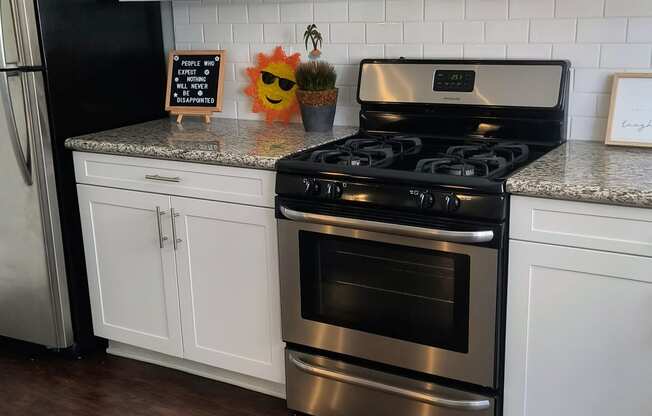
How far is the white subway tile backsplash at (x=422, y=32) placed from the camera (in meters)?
2.82

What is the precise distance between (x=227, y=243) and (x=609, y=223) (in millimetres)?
1295

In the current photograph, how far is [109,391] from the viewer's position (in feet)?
9.68

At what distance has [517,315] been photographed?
2193 millimetres

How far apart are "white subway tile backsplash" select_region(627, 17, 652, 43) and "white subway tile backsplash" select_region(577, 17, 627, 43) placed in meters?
0.02

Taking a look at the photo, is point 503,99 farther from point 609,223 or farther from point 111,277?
point 111,277

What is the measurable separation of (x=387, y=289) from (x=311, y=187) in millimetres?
394

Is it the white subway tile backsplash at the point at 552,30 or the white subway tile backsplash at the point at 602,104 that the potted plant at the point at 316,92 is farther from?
the white subway tile backsplash at the point at 602,104

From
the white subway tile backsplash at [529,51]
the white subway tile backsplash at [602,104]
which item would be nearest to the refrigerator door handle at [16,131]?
the white subway tile backsplash at [529,51]

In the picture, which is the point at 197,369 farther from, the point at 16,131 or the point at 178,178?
the point at 16,131

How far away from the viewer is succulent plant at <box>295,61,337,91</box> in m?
2.91

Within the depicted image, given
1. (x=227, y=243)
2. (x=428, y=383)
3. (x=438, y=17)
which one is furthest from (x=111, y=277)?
(x=438, y=17)

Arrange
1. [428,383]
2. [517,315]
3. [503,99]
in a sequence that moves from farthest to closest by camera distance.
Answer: [503,99] → [428,383] → [517,315]

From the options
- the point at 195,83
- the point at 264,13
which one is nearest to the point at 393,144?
the point at 264,13

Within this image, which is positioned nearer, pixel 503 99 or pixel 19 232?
pixel 503 99
